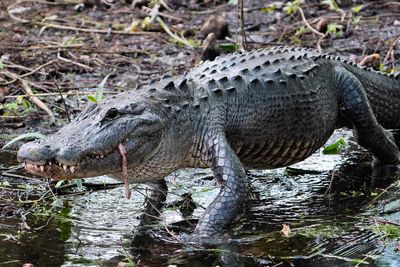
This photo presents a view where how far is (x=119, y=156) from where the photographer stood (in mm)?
5059

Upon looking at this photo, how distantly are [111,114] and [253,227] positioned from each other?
1098 mm

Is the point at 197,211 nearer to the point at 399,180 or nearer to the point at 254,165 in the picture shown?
the point at 254,165

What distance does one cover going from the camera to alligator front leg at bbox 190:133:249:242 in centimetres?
503

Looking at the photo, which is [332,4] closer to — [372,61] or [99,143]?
[372,61]

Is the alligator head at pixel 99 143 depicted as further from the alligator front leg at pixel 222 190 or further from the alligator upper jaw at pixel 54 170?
the alligator front leg at pixel 222 190

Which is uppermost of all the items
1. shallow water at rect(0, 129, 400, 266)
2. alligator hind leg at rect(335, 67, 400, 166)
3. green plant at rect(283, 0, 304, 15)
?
green plant at rect(283, 0, 304, 15)

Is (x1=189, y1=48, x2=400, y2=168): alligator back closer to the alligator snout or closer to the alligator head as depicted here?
the alligator head

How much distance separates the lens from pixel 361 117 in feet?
20.6

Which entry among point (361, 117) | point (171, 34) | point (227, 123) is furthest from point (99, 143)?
point (171, 34)

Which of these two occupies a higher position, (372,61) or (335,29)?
(335,29)

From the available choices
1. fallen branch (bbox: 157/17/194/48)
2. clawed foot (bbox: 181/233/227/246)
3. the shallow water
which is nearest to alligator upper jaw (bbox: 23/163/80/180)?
the shallow water

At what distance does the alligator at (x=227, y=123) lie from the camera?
4.97m

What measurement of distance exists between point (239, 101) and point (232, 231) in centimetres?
100

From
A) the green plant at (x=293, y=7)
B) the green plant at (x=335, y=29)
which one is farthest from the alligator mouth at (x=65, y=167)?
the green plant at (x=293, y=7)
